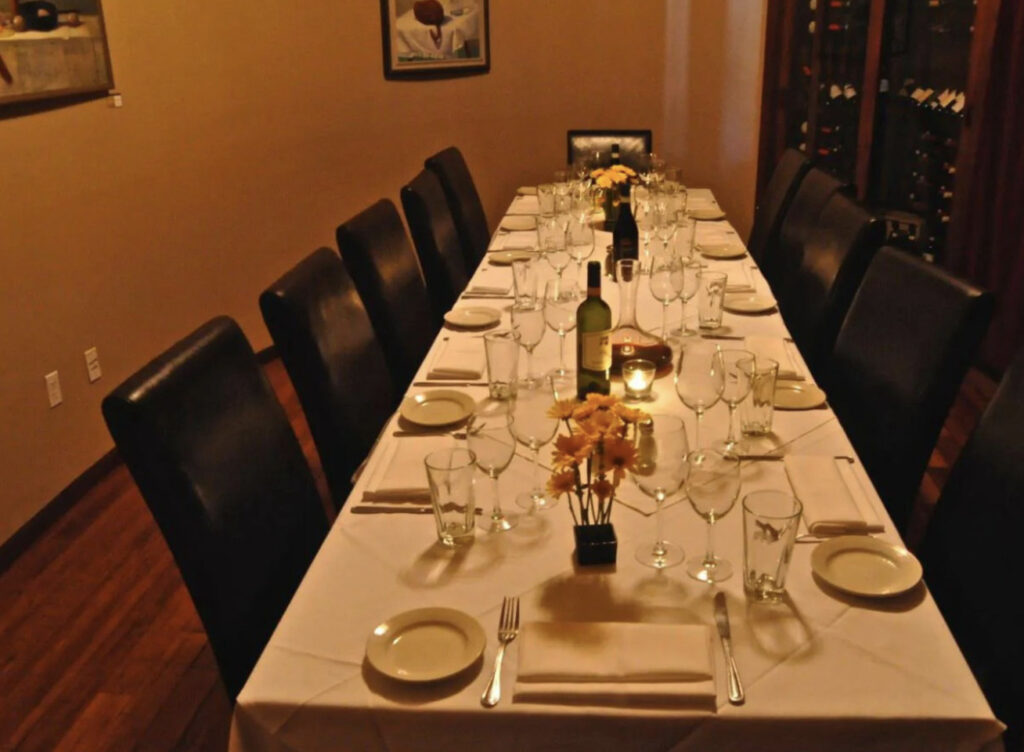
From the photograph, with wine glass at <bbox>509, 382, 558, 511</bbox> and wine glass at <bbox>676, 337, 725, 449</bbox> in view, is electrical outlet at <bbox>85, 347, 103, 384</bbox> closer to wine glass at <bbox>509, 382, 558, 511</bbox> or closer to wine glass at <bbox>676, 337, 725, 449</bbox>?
wine glass at <bbox>509, 382, 558, 511</bbox>

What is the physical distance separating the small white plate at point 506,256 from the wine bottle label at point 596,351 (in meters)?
1.23

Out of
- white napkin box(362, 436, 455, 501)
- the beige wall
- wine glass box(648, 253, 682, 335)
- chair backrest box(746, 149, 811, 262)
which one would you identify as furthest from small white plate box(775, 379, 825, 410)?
the beige wall

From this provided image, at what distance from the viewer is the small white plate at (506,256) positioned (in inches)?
119

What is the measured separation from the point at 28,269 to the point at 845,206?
7.71 ft

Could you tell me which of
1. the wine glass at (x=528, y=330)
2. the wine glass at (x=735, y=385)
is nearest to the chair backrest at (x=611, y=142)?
the wine glass at (x=528, y=330)

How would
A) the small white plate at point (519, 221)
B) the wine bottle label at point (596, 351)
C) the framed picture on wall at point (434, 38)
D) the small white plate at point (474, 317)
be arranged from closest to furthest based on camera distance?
the wine bottle label at point (596, 351), the small white plate at point (474, 317), the small white plate at point (519, 221), the framed picture on wall at point (434, 38)

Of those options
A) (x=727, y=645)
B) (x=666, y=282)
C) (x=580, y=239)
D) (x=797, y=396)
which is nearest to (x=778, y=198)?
(x=580, y=239)

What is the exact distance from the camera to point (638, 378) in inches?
73.4

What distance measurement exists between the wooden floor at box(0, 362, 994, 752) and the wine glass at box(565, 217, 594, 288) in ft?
3.65

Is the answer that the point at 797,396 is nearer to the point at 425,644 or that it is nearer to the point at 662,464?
the point at 662,464

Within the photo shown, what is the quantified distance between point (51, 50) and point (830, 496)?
100 inches

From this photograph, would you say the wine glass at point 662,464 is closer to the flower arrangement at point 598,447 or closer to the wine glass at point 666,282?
the flower arrangement at point 598,447

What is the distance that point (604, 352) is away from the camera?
1799mm

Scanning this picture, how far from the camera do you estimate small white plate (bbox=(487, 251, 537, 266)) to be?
119 inches
